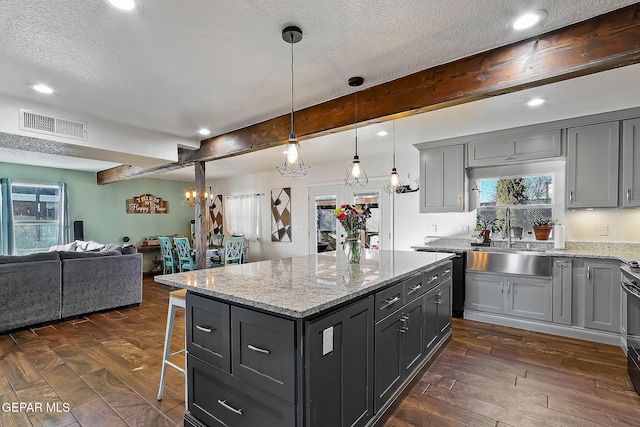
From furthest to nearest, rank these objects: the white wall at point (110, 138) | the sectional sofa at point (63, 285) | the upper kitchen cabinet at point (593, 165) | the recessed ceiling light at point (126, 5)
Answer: the sectional sofa at point (63, 285) < the upper kitchen cabinet at point (593, 165) < the white wall at point (110, 138) < the recessed ceiling light at point (126, 5)

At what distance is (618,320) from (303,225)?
16.5 feet

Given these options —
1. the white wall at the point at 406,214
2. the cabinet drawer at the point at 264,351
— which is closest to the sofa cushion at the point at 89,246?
the white wall at the point at 406,214

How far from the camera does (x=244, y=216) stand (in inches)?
312

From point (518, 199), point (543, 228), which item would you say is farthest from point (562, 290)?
point (518, 199)

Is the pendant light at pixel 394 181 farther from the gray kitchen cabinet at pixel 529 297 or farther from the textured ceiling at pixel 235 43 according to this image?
the gray kitchen cabinet at pixel 529 297

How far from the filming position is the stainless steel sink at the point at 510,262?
350 centimetres

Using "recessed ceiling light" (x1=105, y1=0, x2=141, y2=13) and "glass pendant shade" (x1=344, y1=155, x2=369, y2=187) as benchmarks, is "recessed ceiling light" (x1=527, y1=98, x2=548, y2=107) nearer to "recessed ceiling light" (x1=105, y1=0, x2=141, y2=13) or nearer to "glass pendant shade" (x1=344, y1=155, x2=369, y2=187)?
"glass pendant shade" (x1=344, y1=155, x2=369, y2=187)

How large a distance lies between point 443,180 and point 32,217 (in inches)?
307

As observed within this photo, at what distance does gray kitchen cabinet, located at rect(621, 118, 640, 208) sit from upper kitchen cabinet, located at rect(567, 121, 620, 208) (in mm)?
60

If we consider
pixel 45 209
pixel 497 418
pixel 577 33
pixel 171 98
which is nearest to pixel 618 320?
pixel 497 418

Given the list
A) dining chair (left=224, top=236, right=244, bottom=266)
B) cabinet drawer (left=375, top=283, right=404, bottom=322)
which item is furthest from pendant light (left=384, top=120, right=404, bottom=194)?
dining chair (left=224, top=236, right=244, bottom=266)

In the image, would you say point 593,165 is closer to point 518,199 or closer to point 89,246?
point 518,199

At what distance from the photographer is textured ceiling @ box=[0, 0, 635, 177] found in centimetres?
171

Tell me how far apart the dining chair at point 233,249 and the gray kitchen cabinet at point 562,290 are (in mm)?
5238
